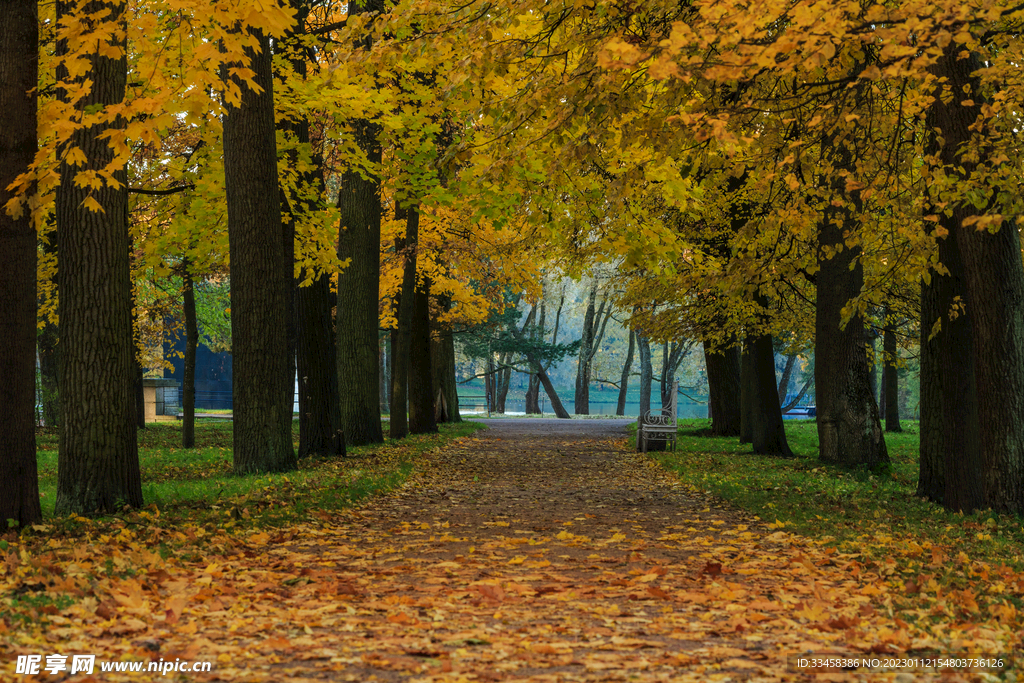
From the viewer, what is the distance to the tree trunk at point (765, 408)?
18.6m

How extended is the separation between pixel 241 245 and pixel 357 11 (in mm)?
6919

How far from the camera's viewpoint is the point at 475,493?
1193cm

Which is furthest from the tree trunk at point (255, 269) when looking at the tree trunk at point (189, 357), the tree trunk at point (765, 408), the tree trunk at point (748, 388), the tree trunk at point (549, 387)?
the tree trunk at point (549, 387)

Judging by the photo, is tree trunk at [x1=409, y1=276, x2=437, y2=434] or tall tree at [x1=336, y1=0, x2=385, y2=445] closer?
tall tree at [x1=336, y1=0, x2=385, y2=445]

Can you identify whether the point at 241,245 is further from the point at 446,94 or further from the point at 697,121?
the point at 697,121

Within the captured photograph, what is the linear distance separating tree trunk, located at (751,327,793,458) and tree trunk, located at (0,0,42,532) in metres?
14.6

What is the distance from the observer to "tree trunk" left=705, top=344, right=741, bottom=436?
25.0m

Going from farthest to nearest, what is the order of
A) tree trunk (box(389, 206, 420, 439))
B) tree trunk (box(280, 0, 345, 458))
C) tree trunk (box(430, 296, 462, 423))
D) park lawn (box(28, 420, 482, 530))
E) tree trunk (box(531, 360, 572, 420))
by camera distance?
tree trunk (box(531, 360, 572, 420)) < tree trunk (box(430, 296, 462, 423)) < tree trunk (box(389, 206, 420, 439)) < tree trunk (box(280, 0, 345, 458)) < park lawn (box(28, 420, 482, 530))

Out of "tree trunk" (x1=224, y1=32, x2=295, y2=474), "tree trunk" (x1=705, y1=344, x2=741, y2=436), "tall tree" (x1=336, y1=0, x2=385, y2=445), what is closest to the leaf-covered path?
"tree trunk" (x1=224, y1=32, x2=295, y2=474)

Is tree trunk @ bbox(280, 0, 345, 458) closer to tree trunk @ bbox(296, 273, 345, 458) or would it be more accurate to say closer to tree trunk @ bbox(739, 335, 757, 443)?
tree trunk @ bbox(296, 273, 345, 458)

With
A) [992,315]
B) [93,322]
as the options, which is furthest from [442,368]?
[992,315]

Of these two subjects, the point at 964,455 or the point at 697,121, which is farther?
the point at 964,455

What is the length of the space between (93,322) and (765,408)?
46.7ft

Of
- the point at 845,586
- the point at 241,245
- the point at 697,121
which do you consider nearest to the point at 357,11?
the point at 241,245
